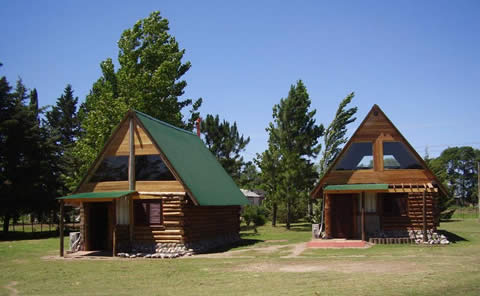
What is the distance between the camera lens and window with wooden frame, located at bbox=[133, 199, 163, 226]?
23.1 metres

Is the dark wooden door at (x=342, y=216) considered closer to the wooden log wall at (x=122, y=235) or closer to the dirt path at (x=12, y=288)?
the wooden log wall at (x=122, y=235)

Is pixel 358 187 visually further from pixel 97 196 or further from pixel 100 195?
pixel 97 196

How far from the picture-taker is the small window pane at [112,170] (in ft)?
78.3

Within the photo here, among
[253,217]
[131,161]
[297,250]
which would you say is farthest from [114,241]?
[253,217]

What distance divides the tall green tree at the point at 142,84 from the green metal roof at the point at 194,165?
6943mm

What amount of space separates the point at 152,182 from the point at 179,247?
10.5ft

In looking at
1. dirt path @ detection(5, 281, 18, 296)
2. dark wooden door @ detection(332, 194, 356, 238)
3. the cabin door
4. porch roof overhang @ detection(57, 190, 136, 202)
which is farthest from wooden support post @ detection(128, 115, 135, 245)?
dark wooden door @ detection(332, 194, 356, 238)

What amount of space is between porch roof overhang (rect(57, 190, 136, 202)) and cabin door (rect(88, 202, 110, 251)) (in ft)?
5.12

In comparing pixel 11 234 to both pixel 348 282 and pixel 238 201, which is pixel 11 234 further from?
pixel 348 282

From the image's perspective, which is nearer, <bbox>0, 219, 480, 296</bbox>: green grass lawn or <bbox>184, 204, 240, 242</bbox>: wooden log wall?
<bbox>0, 219, 480, 296</bbox>: green grass lawn

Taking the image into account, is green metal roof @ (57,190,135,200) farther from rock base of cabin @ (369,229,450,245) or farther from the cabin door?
rock base of cabin @ (369,229,450,245)

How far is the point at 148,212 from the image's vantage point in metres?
23.3

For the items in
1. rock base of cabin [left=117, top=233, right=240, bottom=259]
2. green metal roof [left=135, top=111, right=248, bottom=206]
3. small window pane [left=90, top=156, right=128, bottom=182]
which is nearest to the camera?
rock base of cabin [left=117, top=233, right=240, bottom=259]

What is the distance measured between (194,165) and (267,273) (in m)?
11.7
